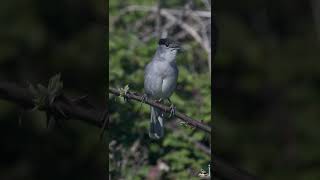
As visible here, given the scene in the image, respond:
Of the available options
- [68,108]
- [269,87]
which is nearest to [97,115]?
[68,108]

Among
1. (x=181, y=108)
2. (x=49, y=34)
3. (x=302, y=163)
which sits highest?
(x=49, y=34)

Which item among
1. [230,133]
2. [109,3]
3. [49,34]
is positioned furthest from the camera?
[49,34]

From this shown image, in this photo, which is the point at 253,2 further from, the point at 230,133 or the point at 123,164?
the point at 123,164

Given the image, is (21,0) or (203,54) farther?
(21,0)

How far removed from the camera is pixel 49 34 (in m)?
1.85

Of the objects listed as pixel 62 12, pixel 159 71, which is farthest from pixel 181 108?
pixel 62 12

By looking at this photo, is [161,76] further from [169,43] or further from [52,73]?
[52,73]

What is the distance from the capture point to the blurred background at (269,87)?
172 centimetres

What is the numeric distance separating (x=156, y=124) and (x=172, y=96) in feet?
0.18

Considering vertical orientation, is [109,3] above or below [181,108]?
above

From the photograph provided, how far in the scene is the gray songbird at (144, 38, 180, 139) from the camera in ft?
5.23

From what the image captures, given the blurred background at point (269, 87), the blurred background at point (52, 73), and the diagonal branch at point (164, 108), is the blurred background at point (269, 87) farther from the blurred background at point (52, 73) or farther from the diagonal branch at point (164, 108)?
the blurred background at point (52, 73)

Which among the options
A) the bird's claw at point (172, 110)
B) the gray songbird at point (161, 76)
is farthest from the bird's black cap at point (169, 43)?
the bird's claw at point (172, 110)

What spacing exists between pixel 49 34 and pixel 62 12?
2.1 inches
